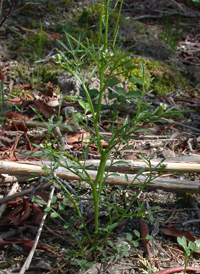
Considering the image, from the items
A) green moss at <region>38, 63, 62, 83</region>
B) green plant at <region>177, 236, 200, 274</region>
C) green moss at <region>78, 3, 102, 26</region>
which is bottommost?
green plant at <region>177, 236, 200, 274</region>

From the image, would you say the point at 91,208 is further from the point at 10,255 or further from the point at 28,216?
the point at 10,255

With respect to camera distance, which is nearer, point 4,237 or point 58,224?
point 4,237

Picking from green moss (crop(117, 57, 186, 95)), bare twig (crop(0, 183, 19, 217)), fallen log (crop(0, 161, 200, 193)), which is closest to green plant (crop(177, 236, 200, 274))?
fallen log (crop(0, 161, 200, 193))

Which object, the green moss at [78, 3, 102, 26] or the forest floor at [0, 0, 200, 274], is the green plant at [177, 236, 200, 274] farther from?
the green moss at [78, 3, 102, 26]

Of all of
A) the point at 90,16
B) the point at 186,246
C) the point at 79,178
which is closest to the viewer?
the point at 186,246

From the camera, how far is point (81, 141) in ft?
6.04

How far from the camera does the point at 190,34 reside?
5398 millimetres

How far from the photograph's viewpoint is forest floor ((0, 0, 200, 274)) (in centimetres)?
170

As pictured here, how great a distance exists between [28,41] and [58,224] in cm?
285

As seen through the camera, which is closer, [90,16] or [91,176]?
[91,176]

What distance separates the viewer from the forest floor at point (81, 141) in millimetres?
1698

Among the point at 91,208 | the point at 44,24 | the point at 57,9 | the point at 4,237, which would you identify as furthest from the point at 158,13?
the point at 4,237

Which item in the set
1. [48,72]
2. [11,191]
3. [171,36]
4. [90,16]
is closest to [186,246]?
[11,191]

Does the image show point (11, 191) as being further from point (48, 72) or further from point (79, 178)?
point (48, 72)
